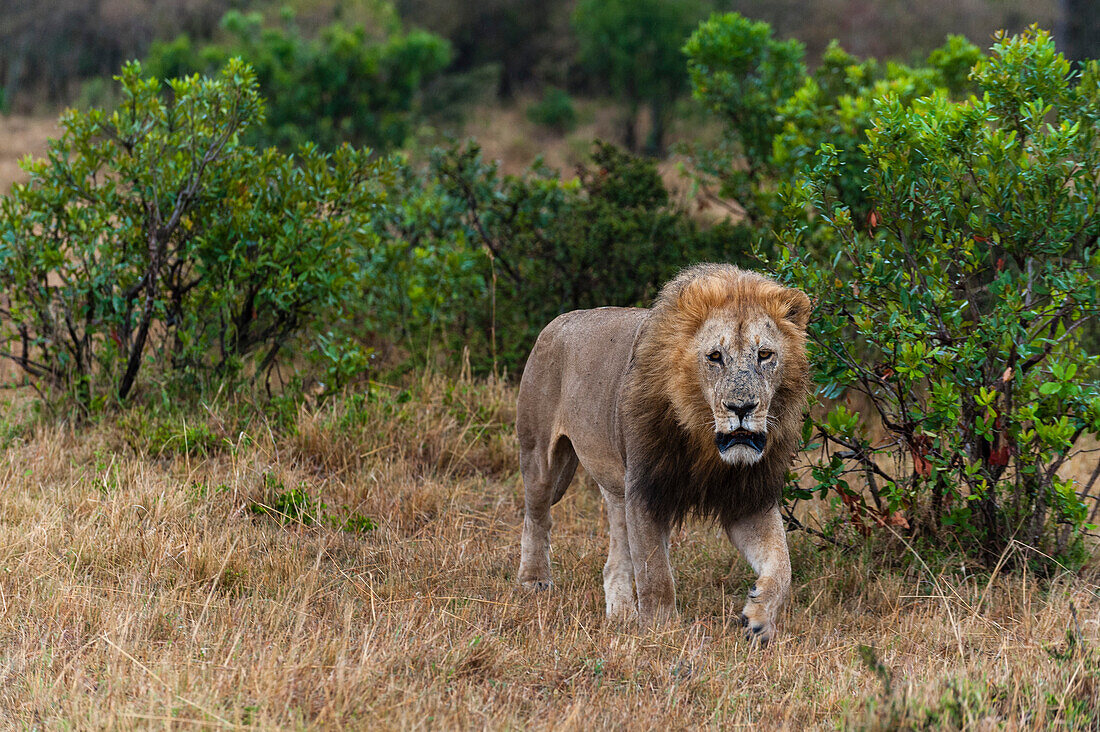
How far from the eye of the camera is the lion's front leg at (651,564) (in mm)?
4340

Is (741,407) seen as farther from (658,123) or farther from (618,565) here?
(658,123)

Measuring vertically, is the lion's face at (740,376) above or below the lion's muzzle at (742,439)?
above

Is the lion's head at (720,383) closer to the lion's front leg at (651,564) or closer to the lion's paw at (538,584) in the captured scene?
the lion's front leg at (651,564)

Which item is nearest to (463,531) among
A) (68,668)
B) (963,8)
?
(68,668)

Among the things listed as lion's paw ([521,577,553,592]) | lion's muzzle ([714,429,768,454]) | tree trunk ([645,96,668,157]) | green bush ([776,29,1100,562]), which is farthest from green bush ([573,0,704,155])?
lion's muzzle ([714,429,768,454])

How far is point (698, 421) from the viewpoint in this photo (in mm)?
4129

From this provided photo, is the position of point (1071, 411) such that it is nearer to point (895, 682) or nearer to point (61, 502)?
point (895, 682)

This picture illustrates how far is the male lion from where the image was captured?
12.9 ft

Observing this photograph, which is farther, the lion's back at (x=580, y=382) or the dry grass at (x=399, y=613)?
the lion's back at (x=580, y=382)

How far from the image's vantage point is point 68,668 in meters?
3.63

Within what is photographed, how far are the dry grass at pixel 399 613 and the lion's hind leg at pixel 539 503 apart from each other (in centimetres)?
13

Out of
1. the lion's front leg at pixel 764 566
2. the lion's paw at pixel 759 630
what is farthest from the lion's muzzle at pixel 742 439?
the lion's paw at pixel 759 630

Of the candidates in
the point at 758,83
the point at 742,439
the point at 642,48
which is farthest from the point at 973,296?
the point at 642,48

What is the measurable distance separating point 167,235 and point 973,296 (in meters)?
4.63
